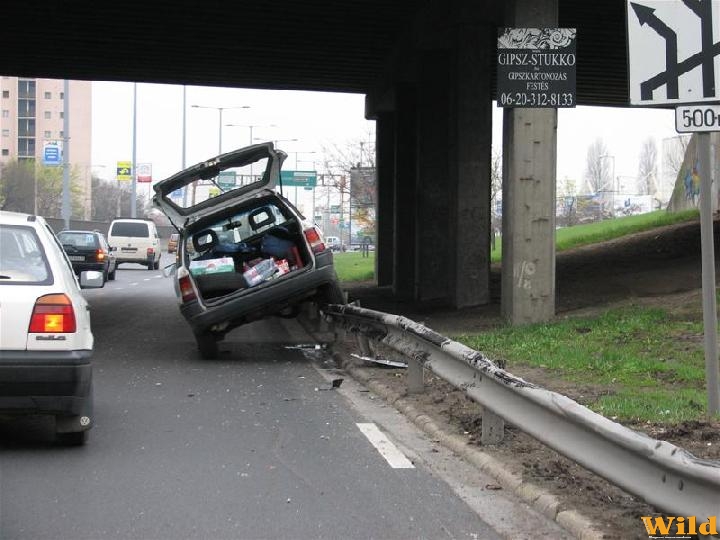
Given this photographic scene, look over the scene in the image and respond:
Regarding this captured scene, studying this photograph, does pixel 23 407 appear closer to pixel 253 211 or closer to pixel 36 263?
pixel 36 263

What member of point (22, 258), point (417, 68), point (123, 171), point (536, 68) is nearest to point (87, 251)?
point (417, 68)

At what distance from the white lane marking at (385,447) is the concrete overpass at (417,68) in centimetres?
720

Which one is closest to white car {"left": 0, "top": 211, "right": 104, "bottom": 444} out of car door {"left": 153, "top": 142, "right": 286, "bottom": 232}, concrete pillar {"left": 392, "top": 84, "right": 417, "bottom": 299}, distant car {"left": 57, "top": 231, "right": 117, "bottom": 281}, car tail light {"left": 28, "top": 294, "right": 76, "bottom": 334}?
car tail light {"left": 28, "top": 294, "right": 76, "bottom": 334}

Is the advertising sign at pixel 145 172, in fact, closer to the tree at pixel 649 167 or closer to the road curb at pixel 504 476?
the tree at pixel 649 167

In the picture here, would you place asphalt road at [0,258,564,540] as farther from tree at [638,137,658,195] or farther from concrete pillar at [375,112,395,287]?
tree at [638,137,658,195]

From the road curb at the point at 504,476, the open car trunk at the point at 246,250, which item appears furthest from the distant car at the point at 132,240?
the road curb at the point at 504,476

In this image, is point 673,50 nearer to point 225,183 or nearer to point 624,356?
point 624,356

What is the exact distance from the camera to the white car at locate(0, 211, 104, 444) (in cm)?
660

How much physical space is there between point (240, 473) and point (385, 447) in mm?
1366

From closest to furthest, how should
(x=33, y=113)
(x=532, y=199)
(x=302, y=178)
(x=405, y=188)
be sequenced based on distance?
1. (x=532, y=199)
2. (x=405, y=188)
3. (x=302, y=178)
4. (x=33, y=113)

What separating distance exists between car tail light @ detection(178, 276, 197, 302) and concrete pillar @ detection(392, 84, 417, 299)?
15021 mm

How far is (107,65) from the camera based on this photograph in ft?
87.9

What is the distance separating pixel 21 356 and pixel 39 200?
263 ft

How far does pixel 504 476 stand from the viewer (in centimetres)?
639
